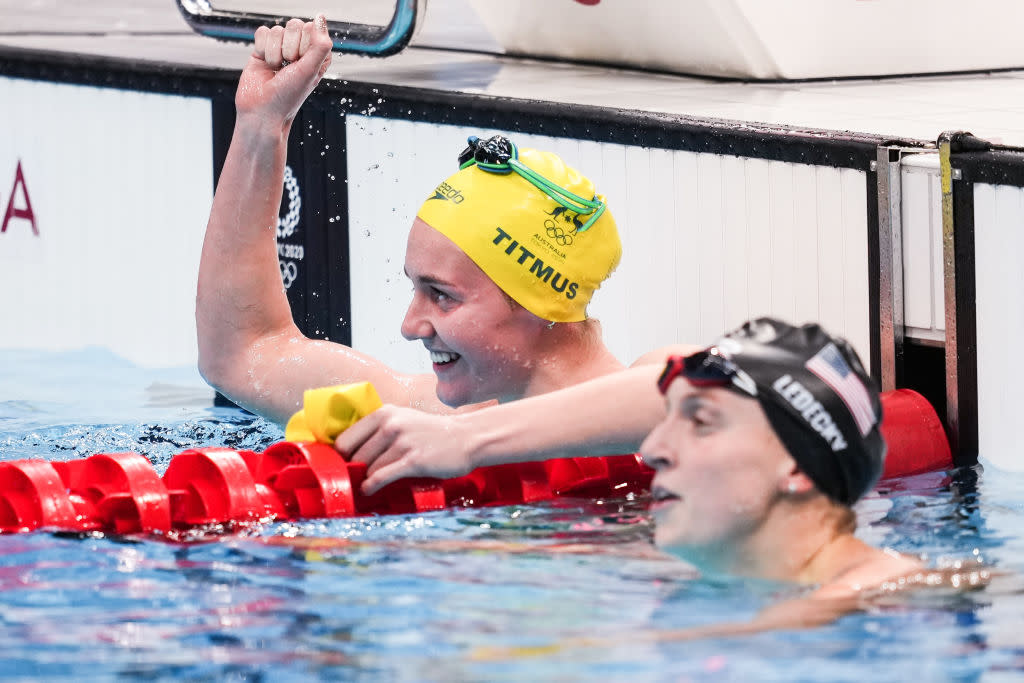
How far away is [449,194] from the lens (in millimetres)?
3430

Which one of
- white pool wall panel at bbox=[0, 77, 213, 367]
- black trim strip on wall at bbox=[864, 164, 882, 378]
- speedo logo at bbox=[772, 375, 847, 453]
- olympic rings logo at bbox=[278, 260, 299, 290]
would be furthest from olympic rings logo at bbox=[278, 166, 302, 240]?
speedo logo at bbox=[772, 375, 847, 453]

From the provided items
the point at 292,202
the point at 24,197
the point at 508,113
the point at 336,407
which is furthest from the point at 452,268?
the point at 24,197

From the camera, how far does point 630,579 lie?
2.65 metres

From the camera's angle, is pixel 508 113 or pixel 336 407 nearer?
pixel 336 407

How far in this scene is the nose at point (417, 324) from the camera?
331 centimetres

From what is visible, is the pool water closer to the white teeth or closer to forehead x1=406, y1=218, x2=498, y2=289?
the white teeth

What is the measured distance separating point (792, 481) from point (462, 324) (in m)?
1.16

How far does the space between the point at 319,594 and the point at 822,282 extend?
72.1 inches

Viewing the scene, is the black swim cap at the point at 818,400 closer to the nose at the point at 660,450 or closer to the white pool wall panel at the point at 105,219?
the nose at the point at 660,450

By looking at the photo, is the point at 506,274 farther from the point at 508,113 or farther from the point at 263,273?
the point at 508,113

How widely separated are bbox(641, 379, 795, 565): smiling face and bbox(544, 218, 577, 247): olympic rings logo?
1.15 meters

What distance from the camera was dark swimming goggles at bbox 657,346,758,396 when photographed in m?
2.28

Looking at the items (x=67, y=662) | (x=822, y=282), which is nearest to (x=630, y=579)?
(x=67, y=662)

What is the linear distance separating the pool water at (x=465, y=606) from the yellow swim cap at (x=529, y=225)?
0.45 metres
